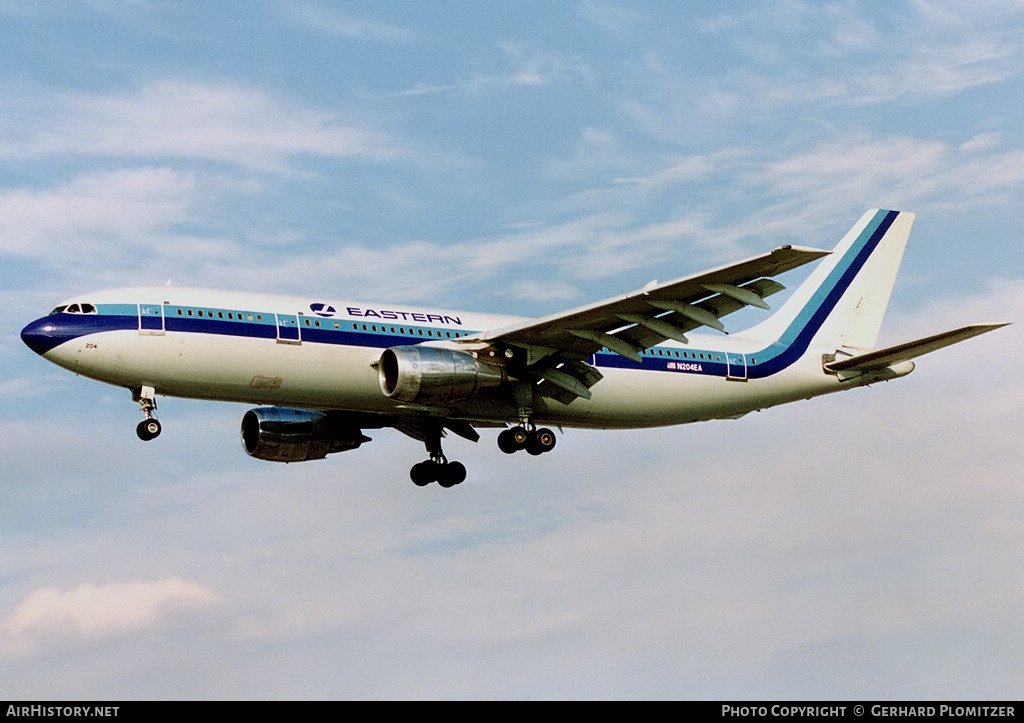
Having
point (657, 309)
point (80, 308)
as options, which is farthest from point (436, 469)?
point (80, 308)

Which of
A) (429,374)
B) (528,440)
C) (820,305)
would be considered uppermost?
(820,305)

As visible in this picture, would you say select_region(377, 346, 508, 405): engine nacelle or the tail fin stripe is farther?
the tail fin stripe

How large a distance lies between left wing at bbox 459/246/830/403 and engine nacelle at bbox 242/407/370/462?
662 cm

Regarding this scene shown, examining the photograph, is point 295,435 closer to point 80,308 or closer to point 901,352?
point 80,308

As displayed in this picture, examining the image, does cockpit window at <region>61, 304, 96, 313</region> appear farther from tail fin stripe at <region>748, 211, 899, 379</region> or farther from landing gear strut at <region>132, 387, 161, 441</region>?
tail fin stripe at <region>748, 211, 899, 379</region>

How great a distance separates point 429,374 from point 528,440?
470cm

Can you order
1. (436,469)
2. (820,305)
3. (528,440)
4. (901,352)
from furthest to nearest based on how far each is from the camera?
(820,305), (436,469), (901,352), (528,440)

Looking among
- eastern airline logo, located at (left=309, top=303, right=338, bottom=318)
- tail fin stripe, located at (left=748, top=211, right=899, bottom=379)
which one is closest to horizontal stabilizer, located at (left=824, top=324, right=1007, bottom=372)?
tail fin stripe, located at (left=748, top=211, right=899, bottom=379)

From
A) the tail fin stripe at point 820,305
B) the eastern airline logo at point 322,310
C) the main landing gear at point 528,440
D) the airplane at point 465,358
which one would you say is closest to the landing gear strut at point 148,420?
the airplane at point 465,358

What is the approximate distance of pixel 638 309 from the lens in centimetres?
3975

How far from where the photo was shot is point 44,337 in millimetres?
38219

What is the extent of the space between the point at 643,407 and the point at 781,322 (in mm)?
6658

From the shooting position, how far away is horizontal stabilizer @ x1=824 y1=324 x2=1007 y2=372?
133 feet
